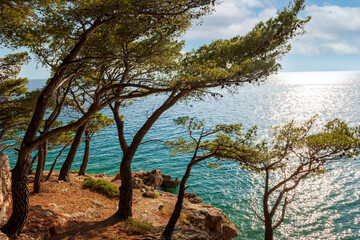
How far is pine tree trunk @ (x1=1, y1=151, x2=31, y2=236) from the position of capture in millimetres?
6324

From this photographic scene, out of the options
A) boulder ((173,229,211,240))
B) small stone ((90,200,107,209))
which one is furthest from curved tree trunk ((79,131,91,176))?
boulder ((173,229,211,240))

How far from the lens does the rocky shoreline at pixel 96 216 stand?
25.4 ft

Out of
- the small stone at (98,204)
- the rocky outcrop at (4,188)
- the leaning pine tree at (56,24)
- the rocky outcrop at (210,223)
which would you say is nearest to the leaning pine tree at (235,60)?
the leaning pine tree at (56,24)

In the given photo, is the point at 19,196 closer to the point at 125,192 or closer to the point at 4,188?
the point at 4,188

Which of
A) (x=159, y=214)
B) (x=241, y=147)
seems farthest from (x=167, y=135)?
(x=241, y=147)

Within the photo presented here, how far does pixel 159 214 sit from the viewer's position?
11438mm

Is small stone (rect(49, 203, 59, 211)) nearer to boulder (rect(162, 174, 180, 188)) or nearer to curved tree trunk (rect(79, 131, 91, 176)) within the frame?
curved tree trunk (rect(79, 131, 91, 176))

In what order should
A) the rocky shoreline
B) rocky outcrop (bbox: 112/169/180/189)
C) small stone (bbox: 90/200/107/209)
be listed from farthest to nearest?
rocky outcrop (bbox: 112/169/180/189)
small stone (bbox: 90/200/107/209)
the rocky shoreline

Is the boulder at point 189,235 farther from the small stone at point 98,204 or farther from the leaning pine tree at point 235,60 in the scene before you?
Answer: the small stone at point 98,204

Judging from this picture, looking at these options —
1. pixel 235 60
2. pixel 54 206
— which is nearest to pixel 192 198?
pixel 54 206

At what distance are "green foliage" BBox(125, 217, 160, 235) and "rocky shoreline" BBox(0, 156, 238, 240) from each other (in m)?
0.11

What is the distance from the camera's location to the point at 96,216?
32.4 feet

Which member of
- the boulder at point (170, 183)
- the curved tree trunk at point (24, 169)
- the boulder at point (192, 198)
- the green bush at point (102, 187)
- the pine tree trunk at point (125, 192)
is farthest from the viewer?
the boulder at point (170, 183)

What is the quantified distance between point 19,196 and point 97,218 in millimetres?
4017
